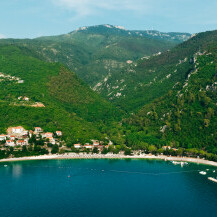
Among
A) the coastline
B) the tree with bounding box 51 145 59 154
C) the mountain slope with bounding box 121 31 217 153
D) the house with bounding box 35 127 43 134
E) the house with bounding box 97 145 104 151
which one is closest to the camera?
the coastline

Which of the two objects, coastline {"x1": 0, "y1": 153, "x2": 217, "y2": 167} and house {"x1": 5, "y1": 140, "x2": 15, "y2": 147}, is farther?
house {"x1": 5, "y1": 140, "x2": 15, "y2": 147}

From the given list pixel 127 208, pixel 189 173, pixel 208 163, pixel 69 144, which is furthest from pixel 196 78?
pixel 127 208

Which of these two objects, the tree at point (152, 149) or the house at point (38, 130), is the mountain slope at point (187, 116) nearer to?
the tree at point (152, 149)

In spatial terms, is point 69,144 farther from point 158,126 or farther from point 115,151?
point 158,126

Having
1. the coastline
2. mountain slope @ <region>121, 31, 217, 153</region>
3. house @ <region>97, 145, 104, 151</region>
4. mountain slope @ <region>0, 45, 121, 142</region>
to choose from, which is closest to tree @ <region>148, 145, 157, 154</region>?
the coastline

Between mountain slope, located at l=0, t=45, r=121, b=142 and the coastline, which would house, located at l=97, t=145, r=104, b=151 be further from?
mountain slope, located at l=0, t=45, r=121, b=142
